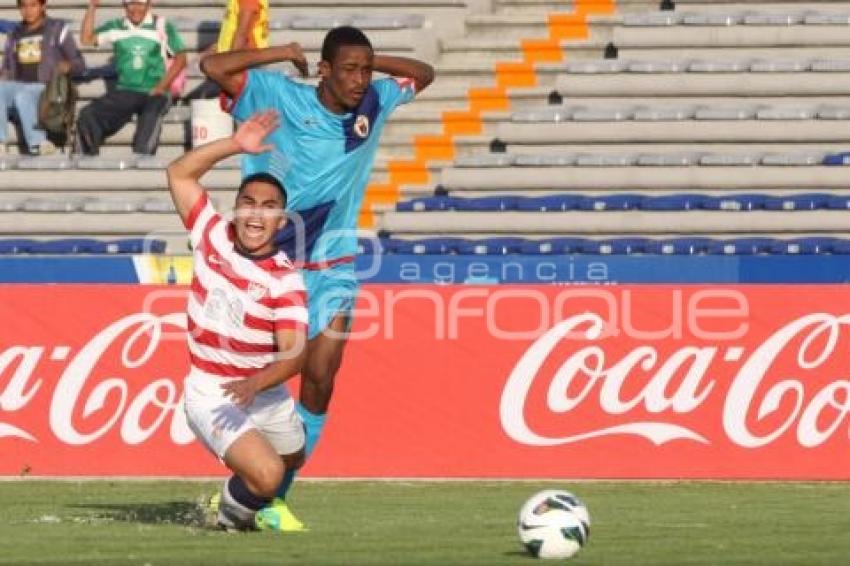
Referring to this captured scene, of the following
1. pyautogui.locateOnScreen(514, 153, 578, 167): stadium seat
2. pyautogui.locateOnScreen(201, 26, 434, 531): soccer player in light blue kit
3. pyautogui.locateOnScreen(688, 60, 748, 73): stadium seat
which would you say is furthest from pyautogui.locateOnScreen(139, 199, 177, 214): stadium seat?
pyautogui.locateOnScreen(201, 26, 434, 531): soccer player in light blue kit

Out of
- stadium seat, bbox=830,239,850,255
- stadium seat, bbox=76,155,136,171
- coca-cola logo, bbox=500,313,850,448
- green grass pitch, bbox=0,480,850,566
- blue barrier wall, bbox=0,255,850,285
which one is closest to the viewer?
green grass pitch, bbox=0,480,850,566

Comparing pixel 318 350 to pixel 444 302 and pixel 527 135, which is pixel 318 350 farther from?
pixel 527 135

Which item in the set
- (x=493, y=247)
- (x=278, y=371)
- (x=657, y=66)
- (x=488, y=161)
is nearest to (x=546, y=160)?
(x=488, y=161)

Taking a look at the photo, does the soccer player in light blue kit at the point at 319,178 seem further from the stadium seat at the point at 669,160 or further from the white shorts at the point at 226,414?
the stadium seat at the point at 669,160

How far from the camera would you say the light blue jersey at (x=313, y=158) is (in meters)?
12.3

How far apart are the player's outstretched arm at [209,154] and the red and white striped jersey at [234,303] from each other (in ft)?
0.30

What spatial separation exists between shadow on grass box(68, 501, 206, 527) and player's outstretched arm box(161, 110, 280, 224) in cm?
185

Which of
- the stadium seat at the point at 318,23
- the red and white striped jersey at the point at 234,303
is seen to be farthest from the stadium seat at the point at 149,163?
the red and white striped jersey at the point at 234,303

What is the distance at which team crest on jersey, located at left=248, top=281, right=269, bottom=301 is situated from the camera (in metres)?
11.0

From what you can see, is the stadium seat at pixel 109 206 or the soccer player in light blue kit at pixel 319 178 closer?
the soccer player in light blue kit at pixel 319 178

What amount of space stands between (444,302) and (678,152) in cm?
569

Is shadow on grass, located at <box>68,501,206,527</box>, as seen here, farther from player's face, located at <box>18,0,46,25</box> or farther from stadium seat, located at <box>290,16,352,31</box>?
stadium seat, located at <box>290,16,352,31</box>

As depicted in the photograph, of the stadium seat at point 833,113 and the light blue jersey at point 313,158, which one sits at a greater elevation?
the light blue jersey at point 313,158

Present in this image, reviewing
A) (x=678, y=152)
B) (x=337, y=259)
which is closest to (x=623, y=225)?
(x=678, y=152)
